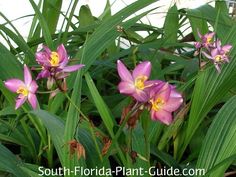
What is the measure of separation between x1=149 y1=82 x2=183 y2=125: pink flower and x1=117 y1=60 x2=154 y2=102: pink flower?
0.01 meters

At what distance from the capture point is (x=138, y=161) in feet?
2.35

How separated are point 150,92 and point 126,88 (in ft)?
0.09

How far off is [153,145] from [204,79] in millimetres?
155

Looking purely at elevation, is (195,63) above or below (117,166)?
above

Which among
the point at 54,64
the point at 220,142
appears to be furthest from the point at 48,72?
the point at 220,142

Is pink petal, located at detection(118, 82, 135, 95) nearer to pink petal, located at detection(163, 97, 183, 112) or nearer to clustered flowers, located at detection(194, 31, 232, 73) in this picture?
pink petal, located at detection(163, 97, 183, 112)

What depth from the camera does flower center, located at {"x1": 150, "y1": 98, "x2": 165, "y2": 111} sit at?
1.82ft

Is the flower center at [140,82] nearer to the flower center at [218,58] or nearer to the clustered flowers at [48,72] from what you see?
the clustered flowers at [48,72]

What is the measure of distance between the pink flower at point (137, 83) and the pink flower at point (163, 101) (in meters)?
0.01

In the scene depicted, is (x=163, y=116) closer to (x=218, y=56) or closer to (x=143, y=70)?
(x=143, y=70)

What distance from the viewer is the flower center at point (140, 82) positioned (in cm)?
56

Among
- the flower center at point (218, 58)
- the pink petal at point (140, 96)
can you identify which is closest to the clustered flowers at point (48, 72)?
the pink petal at point (140, 96)

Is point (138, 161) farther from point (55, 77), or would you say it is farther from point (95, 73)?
point (95, 73)

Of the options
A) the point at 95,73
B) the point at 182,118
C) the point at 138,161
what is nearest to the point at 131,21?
the point at 95,73
